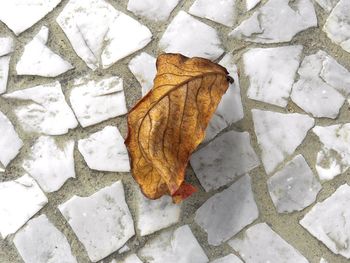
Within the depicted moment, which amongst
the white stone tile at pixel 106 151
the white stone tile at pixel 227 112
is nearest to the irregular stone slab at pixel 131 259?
the white stone tile at pixel 106 151

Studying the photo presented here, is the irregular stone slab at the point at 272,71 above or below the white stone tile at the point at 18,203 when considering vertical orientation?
above

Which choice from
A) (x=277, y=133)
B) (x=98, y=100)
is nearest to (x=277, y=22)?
(x=277, y=133)

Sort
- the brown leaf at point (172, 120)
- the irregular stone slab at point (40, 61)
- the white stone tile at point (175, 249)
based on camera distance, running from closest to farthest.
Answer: the brown leaf at point (172, 120) < the white stone tile at point (175, 249) < the irregular stone slab at point (40, 61)

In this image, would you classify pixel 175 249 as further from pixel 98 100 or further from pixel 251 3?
pixel 251 3

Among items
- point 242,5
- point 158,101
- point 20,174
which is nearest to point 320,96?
point 242,5

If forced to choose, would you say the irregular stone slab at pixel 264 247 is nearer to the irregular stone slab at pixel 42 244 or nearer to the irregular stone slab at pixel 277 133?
the irregular stone slab at pixel 277 133

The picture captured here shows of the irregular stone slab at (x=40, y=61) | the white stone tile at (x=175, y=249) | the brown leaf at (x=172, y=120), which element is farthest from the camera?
the irregular stone slab at (x=40, y=61)

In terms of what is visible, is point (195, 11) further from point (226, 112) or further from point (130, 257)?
point (130, 257)

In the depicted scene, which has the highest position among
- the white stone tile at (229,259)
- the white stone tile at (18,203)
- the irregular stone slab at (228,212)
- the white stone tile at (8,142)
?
the white stone tile at (8,142)

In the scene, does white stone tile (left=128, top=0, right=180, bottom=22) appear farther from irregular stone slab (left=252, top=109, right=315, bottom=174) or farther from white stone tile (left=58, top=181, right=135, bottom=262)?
white stone tile (left=58, top=181, right=135, bottom=262)
